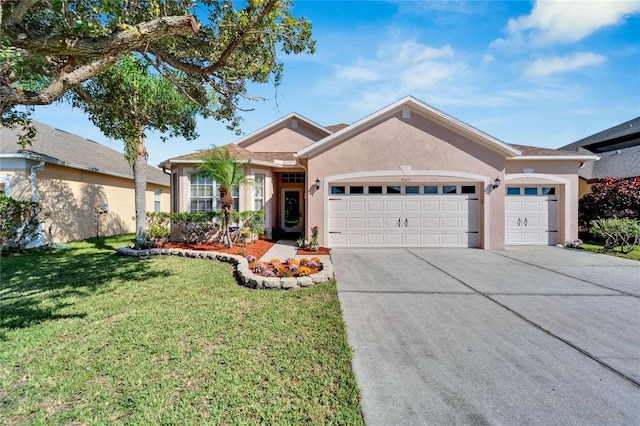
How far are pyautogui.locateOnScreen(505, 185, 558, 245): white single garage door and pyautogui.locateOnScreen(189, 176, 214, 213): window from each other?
40.9 ft

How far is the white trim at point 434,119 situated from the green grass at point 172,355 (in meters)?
6.32

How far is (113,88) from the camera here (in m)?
8.86

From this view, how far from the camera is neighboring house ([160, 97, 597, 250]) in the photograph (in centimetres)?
1060

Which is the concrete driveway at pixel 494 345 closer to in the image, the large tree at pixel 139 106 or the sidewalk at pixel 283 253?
the sidewalk at pixel 283 253

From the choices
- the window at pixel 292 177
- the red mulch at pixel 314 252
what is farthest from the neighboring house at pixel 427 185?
the window at pixel 292 177

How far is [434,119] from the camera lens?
417 inches

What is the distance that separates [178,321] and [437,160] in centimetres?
998

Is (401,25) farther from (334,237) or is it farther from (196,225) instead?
(196,225)

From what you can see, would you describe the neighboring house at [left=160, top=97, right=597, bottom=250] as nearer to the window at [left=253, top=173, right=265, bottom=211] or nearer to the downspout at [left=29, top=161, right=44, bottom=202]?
the window at [left=253, top=173, right=265, bottom=211]

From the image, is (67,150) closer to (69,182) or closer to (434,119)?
(69,182)

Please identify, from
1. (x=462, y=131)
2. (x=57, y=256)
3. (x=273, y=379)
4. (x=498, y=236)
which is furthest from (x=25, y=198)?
(x=498, y=236)

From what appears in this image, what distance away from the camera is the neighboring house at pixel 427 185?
10602 mm

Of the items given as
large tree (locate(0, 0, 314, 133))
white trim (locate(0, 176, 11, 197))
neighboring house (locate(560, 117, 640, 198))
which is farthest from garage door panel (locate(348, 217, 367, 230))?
white trim (locate(0, 176, 11, 197))

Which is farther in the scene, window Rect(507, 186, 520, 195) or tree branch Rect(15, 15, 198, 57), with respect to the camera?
window Rect(507, 186, 520, 195)
